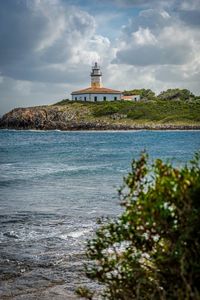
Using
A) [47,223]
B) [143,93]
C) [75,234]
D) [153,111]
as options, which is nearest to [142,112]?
[153,111]

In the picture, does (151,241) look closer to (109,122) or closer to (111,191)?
(111,191)

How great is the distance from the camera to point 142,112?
14350 centimetres

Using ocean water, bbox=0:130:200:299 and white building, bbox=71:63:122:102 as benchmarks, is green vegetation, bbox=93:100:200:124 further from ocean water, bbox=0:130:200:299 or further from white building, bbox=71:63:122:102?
ocean water, bbox=0:130:200:299

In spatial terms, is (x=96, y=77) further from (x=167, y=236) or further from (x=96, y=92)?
(x=167, y=236)

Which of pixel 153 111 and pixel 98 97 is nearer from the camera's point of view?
pixel 153 111

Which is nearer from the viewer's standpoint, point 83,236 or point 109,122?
point 83,236

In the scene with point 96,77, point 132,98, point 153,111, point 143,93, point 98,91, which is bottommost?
point 153,111

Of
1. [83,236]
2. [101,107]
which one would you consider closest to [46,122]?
[101,107]

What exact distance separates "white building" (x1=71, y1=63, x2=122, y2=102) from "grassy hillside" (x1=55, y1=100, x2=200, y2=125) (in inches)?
252

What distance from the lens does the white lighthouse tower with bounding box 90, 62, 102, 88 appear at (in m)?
166

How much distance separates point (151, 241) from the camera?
5.32 metres

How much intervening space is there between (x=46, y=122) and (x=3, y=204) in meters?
127

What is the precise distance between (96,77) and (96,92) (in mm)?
7237

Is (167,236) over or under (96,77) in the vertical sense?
under
